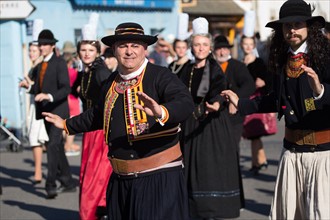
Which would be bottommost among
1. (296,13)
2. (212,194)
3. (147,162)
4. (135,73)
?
(212,194)

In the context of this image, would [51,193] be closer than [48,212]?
No

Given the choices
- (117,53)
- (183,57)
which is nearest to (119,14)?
(183,57)

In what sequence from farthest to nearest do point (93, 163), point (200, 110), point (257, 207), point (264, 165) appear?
point (264, 165) < point (257, 207) < point (93, 163) < point (200, 110)

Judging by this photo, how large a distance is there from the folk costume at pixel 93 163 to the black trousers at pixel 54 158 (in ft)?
5.70

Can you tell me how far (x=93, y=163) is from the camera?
746cm

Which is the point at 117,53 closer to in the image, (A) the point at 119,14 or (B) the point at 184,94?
(B) the point at 184,94

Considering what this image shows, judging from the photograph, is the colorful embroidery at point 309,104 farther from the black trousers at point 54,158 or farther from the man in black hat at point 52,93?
the black trousers at point 54,158

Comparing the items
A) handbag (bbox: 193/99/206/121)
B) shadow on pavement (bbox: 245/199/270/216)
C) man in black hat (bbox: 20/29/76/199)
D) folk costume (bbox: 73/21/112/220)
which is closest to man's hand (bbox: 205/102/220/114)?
handbag (bbox: 193/99/206/121)

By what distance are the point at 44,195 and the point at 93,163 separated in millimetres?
2446

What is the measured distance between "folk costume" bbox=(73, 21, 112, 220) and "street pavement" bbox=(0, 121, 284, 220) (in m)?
0.91

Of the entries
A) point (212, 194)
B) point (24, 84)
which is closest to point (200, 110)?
point (212, 194)

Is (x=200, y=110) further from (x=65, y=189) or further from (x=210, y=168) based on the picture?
(x=65, y=189)

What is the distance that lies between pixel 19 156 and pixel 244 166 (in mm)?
4262

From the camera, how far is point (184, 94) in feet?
15.9
